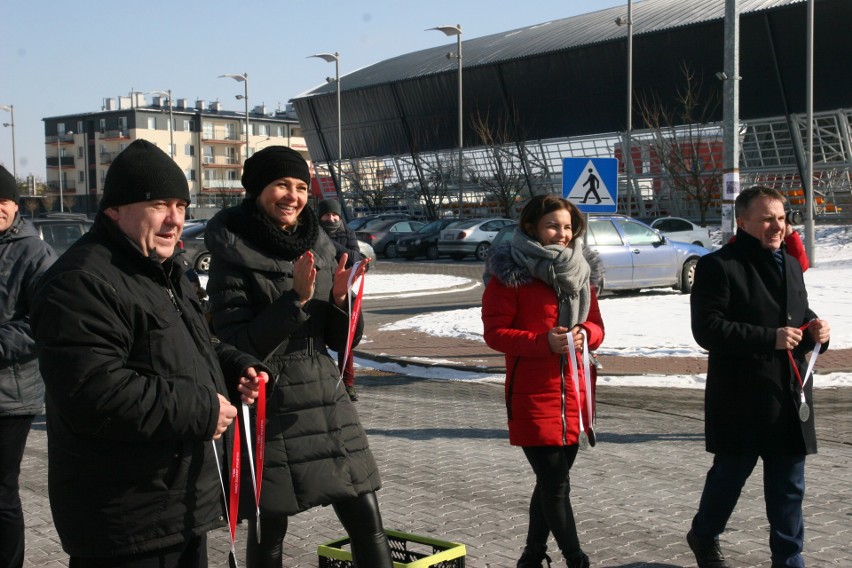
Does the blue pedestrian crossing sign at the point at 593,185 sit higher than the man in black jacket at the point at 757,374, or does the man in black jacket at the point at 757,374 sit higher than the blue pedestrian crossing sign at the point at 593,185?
the blue pedestrian crossing sign at the point at 593,185

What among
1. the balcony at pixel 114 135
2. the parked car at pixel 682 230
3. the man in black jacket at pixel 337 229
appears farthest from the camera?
the balcony at pixel 114 135

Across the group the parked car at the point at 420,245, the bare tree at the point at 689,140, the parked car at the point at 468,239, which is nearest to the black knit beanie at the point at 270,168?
the parked car at the point at 468,239

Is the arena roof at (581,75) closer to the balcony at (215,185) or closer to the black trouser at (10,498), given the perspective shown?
the black trouser at (10,498)

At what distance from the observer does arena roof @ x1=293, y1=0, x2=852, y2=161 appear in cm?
4484

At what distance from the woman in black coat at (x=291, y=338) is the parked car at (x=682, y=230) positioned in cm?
3007

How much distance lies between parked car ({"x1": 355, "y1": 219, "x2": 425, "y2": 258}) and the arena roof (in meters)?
13.1

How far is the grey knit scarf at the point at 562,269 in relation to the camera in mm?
5008

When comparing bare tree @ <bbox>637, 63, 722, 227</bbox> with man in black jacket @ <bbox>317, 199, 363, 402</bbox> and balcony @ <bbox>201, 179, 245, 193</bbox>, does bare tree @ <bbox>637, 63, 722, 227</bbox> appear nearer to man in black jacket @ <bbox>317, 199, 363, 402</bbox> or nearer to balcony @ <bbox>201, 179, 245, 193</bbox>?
Answer: man in black jacket @ <bbox>317, 199, 363, 402</bbox>

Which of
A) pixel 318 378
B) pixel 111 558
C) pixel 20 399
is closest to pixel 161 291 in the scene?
pixel 111 558

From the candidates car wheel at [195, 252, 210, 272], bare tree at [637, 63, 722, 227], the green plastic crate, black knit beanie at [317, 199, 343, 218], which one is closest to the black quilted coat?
the green plastic crate

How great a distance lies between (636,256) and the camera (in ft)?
70.4

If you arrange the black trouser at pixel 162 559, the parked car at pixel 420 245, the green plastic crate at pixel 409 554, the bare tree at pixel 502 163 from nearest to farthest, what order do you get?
the black trouser at pixel 162 559 → the green plastic crate at pixel 409 554 → the parked car at pixel 420 245 → the bare tree at pixel 502 163

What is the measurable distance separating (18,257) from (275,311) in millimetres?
1538

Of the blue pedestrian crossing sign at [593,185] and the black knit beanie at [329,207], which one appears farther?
the blue pedestrian crossing sign at [593,185]
